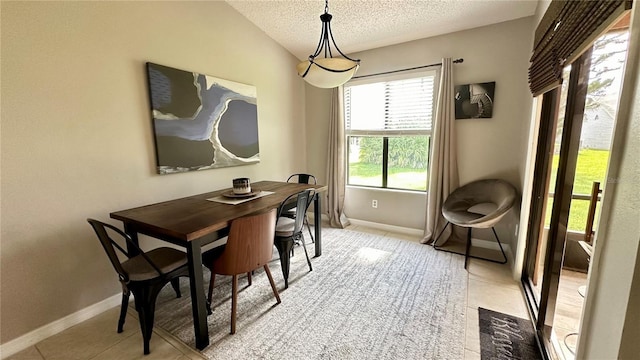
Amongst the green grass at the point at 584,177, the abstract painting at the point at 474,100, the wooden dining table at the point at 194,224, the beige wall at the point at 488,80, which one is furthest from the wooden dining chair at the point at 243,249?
the abstract painting at the point at 474,100

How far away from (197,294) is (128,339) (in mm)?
671

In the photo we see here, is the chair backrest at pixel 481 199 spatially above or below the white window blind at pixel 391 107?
below

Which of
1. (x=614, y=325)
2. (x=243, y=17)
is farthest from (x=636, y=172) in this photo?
(x=243, y=17)

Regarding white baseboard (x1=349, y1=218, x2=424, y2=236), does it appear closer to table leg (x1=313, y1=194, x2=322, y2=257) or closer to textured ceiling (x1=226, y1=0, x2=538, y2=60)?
table leg (x1=313, y1=194, x2=322, y2=257)

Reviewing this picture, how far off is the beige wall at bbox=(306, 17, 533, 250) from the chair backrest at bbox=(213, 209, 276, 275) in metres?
2.36

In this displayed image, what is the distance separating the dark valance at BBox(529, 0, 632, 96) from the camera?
96 cm

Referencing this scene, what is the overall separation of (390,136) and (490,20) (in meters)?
1.62

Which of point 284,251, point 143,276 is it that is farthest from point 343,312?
point 143,276

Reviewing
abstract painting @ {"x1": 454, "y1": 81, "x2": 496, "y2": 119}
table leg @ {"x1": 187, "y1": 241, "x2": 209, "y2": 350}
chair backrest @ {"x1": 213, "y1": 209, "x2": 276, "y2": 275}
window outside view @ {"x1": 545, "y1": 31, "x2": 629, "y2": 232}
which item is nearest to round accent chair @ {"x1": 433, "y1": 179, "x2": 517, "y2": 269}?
abstract painting @ {"x1": 454, "y1": 81, "x2": 496, "y2": 119}

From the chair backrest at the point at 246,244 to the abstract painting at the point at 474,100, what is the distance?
2553 millimetres

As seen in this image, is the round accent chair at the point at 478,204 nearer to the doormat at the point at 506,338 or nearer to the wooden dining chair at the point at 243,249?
the doormat at the point at 506,338

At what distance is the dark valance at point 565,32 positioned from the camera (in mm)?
955

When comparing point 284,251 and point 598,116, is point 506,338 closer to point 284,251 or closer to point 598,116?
point 598,116

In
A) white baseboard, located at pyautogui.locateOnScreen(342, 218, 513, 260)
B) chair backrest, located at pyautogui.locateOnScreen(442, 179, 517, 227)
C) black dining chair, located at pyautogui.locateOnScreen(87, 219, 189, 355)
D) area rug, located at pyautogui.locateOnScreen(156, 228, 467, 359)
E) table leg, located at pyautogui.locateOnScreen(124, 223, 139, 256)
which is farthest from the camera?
white baseboard, located at pyautogui.locateOnScreen(342, 218, 513, 260)
